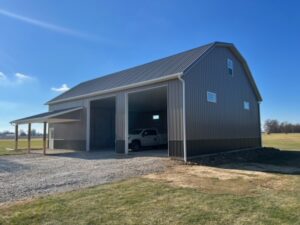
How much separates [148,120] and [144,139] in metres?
7.00

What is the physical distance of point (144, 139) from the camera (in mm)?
20922

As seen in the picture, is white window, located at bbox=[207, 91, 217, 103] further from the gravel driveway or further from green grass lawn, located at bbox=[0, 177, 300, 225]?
green grass lawn, located at bbox=[0, 177, 300, 225]

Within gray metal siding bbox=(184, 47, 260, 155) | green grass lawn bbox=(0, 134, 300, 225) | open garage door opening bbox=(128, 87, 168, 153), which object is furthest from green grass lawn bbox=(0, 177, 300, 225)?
open garage door opening bbox=(128, 87, 168, 153)

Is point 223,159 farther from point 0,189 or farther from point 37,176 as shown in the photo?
point 0,189

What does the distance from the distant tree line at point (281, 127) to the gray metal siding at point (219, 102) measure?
66.7m

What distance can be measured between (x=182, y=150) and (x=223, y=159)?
2755 mm

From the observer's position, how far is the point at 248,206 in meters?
5.77

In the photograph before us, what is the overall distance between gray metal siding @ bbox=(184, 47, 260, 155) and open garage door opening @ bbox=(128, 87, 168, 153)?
254 centimetres

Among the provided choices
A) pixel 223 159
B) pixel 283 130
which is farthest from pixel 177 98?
pixel 283 130

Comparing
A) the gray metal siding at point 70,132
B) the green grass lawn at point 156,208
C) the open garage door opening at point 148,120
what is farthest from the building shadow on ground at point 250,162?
the gray metal siding at point 70,132

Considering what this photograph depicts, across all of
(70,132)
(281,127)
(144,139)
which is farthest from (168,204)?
(281,127)

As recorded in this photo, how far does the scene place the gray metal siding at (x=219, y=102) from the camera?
13656mm

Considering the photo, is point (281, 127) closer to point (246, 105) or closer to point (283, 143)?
→ point (283, 143)

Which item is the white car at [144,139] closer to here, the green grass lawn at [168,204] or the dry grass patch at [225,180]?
the dry grass patch at [225,180]
